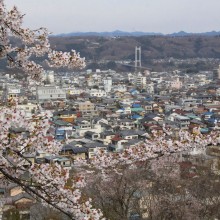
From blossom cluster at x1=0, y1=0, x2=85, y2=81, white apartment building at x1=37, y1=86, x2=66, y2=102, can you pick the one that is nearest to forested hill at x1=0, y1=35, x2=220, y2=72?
white apartment building at x1=37, y1=86, x2=66, y2=102

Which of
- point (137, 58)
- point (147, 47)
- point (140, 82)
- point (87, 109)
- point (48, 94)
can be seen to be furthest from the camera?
point (147, 47)

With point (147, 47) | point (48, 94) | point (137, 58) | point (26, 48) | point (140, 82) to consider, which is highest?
point (26, 48)

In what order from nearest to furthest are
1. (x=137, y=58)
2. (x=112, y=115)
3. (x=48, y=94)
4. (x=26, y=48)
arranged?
(x=26, y=48), (x=112, y=115), (x=48, y=94), (x=137, y=58)

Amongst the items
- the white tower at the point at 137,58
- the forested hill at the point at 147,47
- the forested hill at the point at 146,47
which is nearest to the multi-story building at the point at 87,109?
the white tower at the point at 137,58

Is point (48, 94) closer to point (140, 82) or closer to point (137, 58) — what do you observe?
point (140, 82)

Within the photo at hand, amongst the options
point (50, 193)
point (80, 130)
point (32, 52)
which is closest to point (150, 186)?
point (32, 52)

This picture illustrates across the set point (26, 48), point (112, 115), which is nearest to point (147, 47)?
point (112, 115)

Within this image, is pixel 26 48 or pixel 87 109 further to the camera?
pixel 87 109

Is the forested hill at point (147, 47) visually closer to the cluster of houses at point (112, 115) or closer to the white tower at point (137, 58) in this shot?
the white tower at point (137, 58)

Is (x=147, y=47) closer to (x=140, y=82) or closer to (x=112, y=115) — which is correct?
(x=140, y=82)

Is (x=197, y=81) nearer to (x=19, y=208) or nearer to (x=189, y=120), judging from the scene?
(x=189, y=120)

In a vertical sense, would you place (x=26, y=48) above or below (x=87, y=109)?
above
